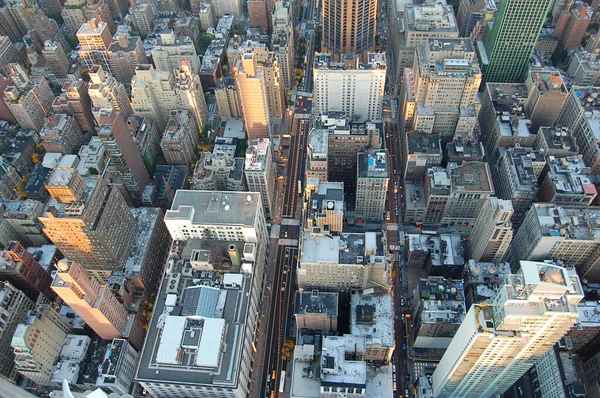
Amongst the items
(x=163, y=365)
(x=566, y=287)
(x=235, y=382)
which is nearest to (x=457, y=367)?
(x=566, y=287)

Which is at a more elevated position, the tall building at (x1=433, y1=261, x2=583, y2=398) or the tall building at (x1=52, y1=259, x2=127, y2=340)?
the tall building at (x1=52, y1=259, x2=127, y2=340)

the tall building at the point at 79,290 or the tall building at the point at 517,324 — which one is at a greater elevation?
the tall building at the point at 79,290

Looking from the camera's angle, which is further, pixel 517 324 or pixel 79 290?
pixel 79 290

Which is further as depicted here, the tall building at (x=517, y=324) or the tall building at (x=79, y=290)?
the tall building at (x=79, y=290)

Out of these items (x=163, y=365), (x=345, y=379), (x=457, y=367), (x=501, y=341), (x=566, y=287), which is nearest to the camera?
(x=566, y=287)

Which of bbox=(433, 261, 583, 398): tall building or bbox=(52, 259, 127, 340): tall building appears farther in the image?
bbox=(52, 259, 127, 340): tall building

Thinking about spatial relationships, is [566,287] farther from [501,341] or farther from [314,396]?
[314,396]

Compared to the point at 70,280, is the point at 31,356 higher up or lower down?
lower down

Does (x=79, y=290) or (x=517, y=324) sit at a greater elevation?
(x=79, y=290)
